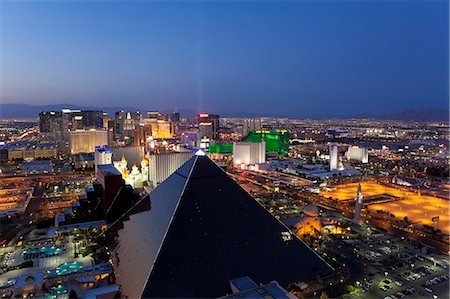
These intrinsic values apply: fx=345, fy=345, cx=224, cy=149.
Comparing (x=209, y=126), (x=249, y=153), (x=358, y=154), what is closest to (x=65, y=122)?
(x=209, y=126)

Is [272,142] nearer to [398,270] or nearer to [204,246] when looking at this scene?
[398,270]

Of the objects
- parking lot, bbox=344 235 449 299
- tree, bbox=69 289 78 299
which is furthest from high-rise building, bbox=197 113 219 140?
tree, bbox=69 289 78 299

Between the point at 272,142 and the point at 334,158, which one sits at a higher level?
the point at 272,142

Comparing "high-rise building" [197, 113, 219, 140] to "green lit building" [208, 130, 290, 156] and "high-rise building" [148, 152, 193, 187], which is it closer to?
"green lit building" [208, 130, 290, 156]

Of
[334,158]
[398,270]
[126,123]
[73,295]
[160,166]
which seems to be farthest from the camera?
[126,123]

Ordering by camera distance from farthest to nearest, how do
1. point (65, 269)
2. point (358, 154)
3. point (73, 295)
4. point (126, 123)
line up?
point (126, 123), point (358, 154), point (65, 269), point (73, 295)

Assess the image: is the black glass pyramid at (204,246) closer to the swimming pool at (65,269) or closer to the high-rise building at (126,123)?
the swimming pool at (65,269)

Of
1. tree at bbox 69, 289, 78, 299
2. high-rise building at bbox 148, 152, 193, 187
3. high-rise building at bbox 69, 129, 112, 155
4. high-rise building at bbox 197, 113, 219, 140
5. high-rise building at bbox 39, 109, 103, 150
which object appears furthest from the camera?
high-rise building at bbox 197, 113, 219, 140

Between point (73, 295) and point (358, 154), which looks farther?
point (358, 154)
